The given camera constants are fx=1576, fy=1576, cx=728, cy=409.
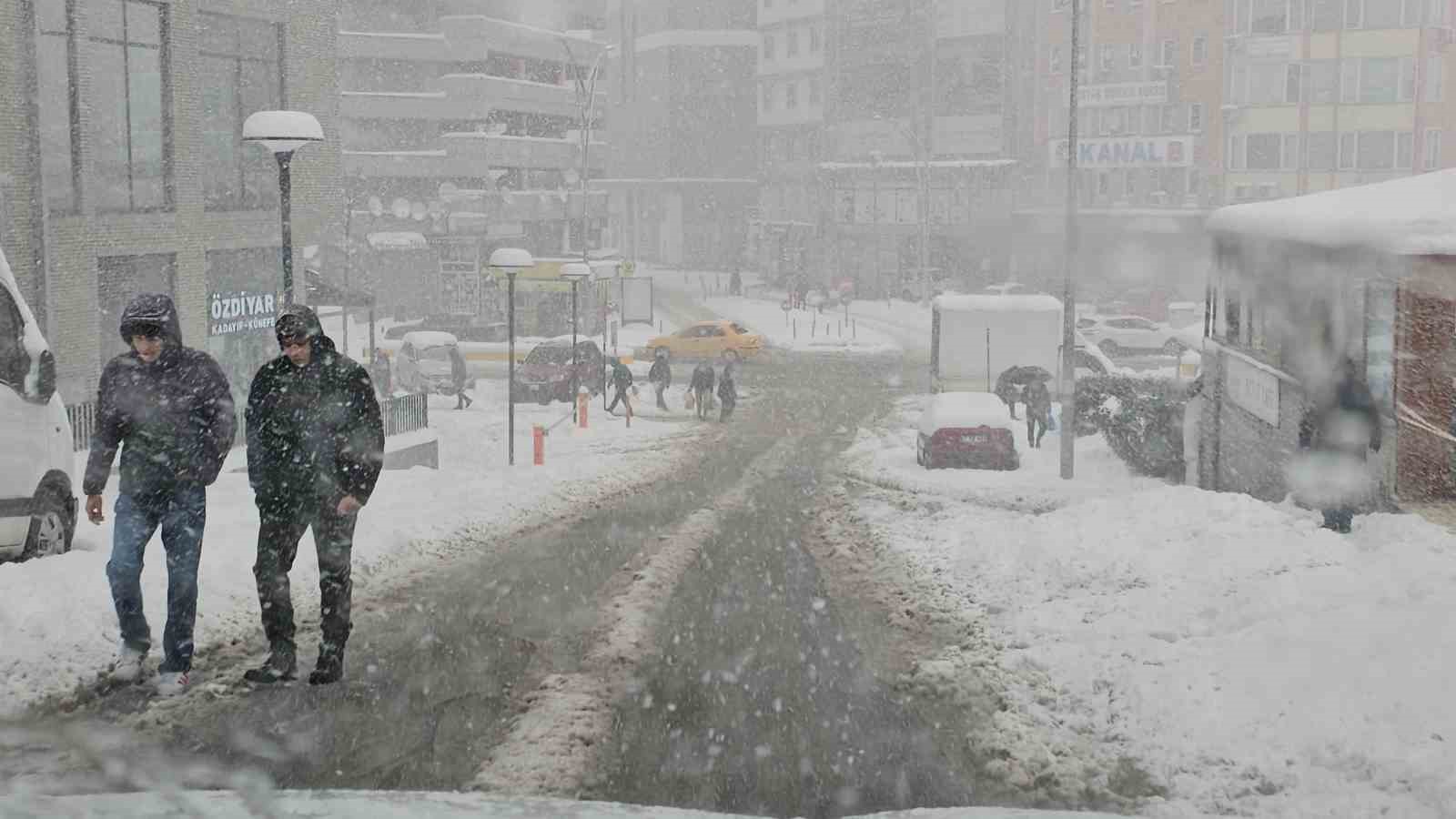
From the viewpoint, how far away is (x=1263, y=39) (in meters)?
65.3

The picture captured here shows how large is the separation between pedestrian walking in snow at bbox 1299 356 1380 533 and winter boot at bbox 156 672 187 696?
9.39m

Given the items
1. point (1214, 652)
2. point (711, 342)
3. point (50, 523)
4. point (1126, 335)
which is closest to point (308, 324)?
point (50, 523)

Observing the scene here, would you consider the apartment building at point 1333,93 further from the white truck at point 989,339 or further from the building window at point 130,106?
the building window at point 130,106

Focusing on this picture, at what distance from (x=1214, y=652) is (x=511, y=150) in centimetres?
6279

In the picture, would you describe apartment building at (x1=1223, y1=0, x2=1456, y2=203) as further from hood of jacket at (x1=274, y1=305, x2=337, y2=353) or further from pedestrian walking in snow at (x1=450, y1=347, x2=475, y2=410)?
hood of jacket at (x1=274, y1=305, x2=337, y2=353)

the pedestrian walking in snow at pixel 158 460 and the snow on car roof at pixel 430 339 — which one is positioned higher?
the pedestrian walking in snow at pixel 158 460

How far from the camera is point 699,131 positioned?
103m

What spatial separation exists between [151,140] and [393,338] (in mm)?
22315

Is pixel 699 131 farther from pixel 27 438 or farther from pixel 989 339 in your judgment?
pixel 27 438

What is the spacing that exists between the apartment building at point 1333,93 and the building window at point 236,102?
4572 cm

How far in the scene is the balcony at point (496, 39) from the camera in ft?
220

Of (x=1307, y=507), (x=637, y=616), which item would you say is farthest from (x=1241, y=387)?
(x=637, y=616)

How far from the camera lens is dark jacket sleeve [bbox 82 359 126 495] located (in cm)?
803

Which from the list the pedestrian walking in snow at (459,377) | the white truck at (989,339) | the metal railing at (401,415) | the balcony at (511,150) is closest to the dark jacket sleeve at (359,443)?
the metal railing at (401,415)
